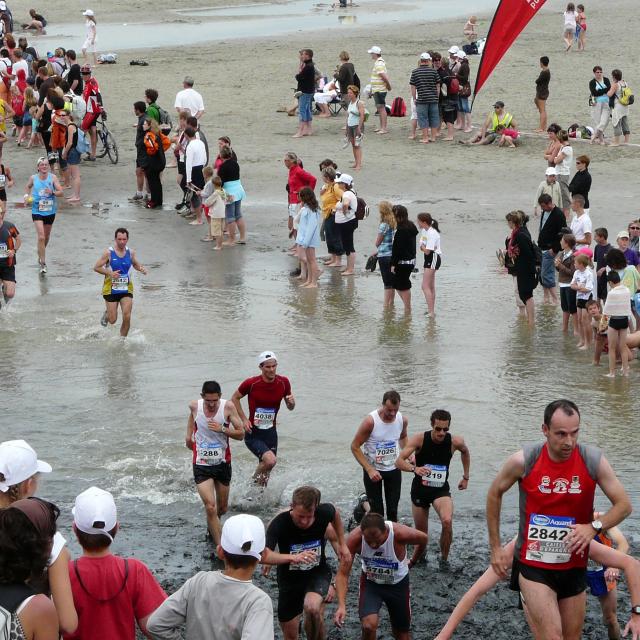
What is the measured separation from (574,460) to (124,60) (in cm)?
3065

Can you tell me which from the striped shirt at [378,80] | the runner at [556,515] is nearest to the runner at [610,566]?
the runner at [556,515]

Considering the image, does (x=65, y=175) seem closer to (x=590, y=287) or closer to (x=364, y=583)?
(x=590, y=287)

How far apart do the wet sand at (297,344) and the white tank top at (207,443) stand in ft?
2.29

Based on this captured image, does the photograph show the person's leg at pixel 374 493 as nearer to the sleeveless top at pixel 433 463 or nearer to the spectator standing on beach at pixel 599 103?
the sleeveless top at pixel 433 463

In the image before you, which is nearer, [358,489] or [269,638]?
[269,638]

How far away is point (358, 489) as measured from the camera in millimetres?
10930

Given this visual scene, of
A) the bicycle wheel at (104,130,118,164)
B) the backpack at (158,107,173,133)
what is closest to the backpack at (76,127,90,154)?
the backpack at (158,107,173,133)

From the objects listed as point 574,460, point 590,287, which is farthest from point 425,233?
point 574,460

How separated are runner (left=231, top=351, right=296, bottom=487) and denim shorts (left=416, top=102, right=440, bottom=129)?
16225mm

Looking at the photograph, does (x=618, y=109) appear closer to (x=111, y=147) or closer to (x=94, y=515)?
(x=111, y=147)

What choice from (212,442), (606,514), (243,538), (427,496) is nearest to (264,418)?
(212,442)

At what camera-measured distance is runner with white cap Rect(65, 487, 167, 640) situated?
17.3 feet

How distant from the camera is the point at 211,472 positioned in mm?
9906

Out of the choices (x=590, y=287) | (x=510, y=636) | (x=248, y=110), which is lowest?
(x=510, y=636)
